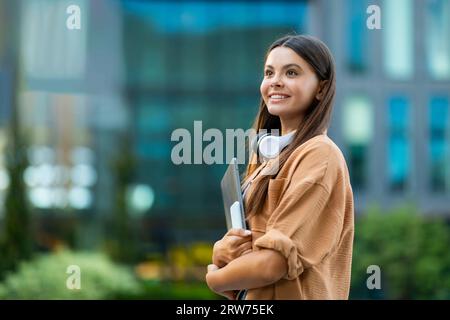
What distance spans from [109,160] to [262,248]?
62.3 feet

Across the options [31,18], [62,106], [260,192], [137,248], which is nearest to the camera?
[260,192]

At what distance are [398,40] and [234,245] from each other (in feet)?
59.0

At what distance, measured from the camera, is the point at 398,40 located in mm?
18797

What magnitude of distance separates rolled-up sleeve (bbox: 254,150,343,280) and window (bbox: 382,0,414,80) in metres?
17.5

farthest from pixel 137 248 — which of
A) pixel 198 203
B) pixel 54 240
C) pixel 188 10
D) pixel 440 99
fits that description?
pixel 440 99

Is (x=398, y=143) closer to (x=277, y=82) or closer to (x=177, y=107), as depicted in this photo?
(x=177, y=107)

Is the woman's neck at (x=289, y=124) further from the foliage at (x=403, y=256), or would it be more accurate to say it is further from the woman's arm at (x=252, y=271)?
the foliage at (x=403, y=256)

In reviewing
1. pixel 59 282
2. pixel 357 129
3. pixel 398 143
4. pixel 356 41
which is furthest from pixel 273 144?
pixel 398 143

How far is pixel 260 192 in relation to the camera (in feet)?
5.28

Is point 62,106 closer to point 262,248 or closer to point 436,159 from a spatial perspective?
point 436,159

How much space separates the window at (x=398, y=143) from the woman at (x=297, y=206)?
17.7 meters

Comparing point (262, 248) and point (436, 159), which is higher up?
point (262, 248)

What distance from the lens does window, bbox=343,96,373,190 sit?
1908 centimetres

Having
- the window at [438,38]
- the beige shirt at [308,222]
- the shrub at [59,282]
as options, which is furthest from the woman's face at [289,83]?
the window at [438,38]
